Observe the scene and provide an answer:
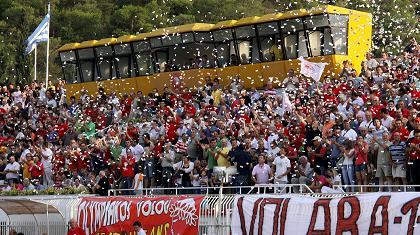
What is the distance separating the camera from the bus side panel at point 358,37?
3847 cm

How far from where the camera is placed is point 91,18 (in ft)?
281

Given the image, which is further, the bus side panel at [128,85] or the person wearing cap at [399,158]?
the bus side panel at [128,85]

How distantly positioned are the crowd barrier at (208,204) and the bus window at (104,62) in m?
16.1

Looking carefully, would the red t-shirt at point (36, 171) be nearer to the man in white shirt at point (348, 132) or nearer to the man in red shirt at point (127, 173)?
the man in red shirt at point (127, 173)

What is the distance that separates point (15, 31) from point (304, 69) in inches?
2014

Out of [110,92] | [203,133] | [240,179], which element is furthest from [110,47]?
[240,179]

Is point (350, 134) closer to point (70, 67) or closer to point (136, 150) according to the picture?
point (136, 150)

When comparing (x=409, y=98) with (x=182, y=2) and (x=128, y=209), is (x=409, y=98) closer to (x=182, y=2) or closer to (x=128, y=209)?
(x=128, y=209)

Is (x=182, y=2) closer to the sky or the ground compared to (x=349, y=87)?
closer to the sky

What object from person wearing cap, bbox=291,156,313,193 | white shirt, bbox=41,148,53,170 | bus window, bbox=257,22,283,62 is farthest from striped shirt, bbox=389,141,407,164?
bus window, bbox=257,22,283,62

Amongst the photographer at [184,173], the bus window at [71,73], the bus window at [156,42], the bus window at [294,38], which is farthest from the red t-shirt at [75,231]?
the bus window at [71,73]

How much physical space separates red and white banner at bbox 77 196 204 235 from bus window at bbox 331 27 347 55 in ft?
41.9

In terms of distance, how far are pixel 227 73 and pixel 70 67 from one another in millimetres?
10360

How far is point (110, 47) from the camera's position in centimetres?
4666
